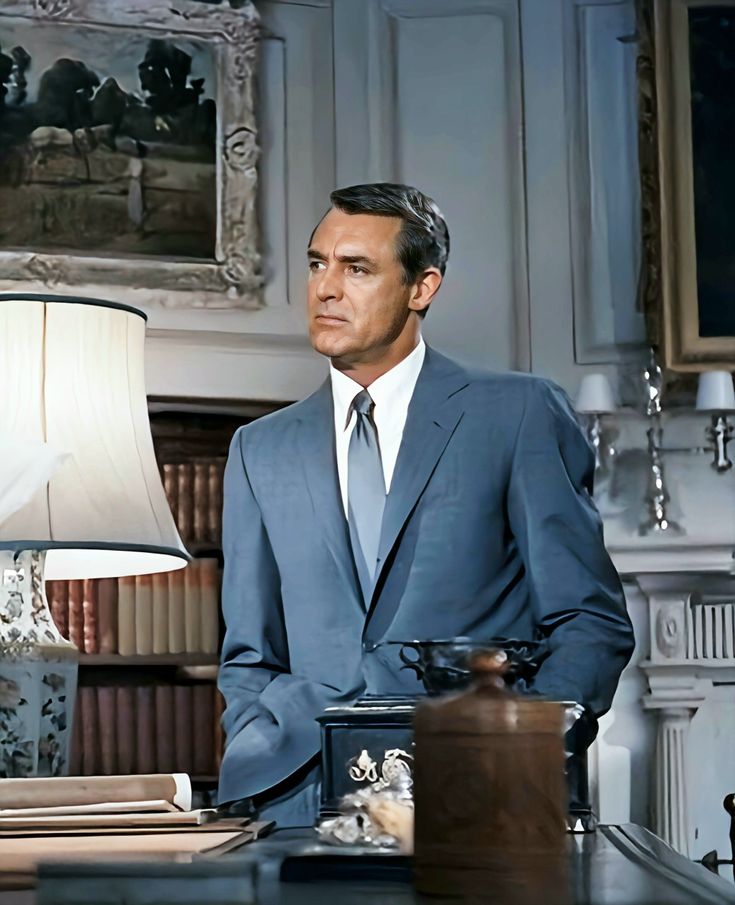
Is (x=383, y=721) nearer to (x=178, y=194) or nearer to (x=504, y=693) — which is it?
(x=504, y=693)

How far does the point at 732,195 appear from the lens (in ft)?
17.1

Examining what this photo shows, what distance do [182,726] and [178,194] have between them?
184 cm

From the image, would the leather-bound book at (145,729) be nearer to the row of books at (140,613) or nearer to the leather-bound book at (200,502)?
the row of books at (140,613)

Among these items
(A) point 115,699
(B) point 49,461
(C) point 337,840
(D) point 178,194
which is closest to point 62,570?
Answer: (B) point 49,461

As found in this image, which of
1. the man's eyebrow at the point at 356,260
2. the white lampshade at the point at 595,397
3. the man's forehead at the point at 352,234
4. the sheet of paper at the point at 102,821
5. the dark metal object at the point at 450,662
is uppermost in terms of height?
the white lampshade at the point at 595,397

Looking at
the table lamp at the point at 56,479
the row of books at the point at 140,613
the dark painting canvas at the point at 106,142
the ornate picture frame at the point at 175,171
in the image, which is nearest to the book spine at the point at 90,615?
the row of books at the point at 140,613

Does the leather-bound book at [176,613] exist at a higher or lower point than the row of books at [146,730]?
higher

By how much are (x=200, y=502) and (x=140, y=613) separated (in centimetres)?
43

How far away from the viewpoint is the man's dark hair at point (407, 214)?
2314 mm

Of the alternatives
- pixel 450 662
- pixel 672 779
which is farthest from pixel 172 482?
pixel 450 662

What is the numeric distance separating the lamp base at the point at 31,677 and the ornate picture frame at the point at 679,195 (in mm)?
3297

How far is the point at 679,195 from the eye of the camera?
512 cm

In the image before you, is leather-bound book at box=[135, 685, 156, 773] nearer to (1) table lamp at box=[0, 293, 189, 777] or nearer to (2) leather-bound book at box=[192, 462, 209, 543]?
(2) leather-bound book at box=[192, 462, 209, 543]

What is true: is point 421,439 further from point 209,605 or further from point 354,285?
point 209,605
